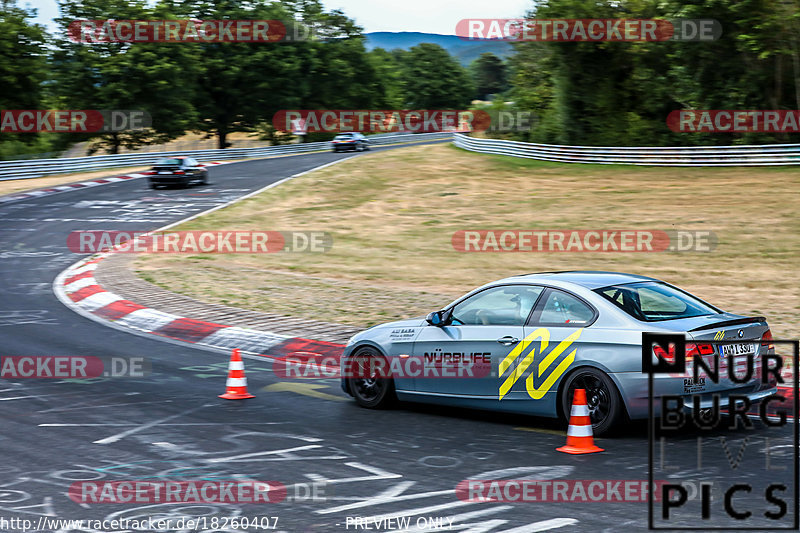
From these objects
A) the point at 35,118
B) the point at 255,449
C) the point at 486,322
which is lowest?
the point at 255,449

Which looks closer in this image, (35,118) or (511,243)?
(511,243)

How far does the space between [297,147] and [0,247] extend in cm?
4232

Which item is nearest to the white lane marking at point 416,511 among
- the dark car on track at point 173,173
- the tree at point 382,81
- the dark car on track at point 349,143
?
the dark car on track at point 173,173

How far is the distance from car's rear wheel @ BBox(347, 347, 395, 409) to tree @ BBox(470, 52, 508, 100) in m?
173

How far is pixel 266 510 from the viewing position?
626 centimetres

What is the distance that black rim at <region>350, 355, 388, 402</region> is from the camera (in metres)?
9.84

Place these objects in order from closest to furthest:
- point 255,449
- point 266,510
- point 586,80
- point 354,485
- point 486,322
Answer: point 266,510 → point 354,485 → point 255,449 → point 486,322 → point 586,80

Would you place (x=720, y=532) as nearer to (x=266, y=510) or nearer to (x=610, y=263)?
(x=266, y=510)

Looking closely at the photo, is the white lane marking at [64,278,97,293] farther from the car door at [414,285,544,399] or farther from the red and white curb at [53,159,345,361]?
the car door at [414,285,544,399]

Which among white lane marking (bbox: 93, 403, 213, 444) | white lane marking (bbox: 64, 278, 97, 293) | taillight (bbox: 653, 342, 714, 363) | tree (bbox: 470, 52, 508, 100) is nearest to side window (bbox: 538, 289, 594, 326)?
taillight (bbox: 653, 342, 714, 363)

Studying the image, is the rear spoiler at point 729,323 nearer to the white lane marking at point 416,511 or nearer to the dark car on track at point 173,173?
the white lane marking at point 416,511

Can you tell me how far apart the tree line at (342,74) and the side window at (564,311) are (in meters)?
33.7

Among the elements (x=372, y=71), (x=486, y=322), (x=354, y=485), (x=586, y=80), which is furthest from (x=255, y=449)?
(x=372, y=71)

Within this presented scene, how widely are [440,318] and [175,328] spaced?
21.6ft
